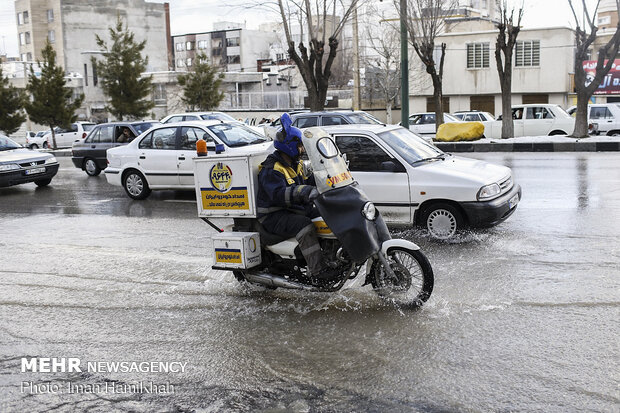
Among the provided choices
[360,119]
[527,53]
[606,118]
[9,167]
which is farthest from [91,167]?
[527,53]

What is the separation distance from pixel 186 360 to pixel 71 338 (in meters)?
1.24

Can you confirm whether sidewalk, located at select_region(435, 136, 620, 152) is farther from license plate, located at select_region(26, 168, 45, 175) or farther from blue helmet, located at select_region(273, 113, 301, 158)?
blue helmet, located at select_region(273, 113, 301, 158)

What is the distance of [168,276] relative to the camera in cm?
736

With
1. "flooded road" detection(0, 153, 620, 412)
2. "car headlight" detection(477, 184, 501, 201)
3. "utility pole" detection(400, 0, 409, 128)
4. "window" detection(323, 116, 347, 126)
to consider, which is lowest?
"flooded road" detection(0, 153, 620, 412)

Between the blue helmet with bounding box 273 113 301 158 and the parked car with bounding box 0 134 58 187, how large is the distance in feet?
39.5

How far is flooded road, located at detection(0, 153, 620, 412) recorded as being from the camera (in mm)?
4258

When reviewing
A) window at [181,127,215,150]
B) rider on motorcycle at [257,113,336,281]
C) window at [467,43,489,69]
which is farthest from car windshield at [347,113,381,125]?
window at [467,43,489,69]

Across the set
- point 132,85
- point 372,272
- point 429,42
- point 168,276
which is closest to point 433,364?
point 372,272

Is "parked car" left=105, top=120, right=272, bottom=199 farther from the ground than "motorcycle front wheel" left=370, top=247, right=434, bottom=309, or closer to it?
farther from the ground

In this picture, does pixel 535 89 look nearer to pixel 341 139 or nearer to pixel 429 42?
pixel 429 42

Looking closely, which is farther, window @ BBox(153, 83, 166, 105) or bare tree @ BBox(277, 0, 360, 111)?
window @ BBox(153, 83, 166, 105)

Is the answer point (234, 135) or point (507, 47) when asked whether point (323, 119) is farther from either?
point (507, 47)

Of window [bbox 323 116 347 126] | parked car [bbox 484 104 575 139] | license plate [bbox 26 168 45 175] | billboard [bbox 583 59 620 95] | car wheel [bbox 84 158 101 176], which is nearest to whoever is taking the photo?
license plate [bbox 26 168 45 175]

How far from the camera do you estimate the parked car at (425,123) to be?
95.1ft
